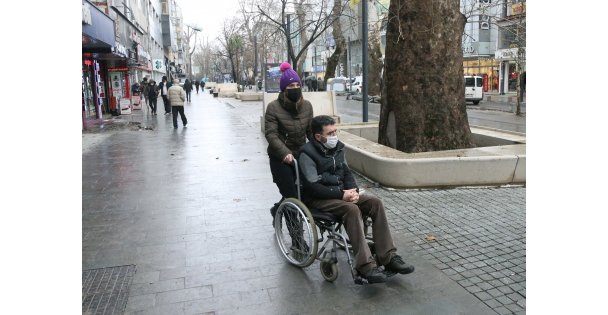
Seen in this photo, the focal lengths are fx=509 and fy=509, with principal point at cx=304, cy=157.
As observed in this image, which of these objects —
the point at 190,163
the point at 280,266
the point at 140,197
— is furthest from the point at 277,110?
the point at 190,163

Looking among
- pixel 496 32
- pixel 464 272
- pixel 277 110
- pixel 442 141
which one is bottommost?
pixel 464 272

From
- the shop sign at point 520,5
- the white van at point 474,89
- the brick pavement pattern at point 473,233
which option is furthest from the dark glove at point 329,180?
the white van at point 474,89

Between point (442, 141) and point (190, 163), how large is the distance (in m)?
4.84

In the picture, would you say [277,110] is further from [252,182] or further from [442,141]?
[442,141]

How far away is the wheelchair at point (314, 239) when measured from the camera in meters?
4.09

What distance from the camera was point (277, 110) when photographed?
482 cm

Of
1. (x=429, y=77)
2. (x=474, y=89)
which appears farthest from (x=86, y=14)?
(x=474, y=89)

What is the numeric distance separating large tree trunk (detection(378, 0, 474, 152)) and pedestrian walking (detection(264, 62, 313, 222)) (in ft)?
14.1

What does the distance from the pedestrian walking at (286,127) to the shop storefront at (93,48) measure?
25.7 feet

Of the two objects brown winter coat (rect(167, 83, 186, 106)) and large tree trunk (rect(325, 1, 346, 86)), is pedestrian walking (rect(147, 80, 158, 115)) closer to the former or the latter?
brown winter coat (rect(167, 83, 186, 106))

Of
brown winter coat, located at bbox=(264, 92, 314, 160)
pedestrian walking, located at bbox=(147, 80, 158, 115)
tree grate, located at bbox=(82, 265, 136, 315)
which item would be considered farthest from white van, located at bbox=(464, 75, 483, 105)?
tree grate, located at bbox=(82, 265, 136, 315)

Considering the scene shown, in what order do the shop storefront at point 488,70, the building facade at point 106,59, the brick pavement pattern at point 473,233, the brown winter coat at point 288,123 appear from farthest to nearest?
the shop storefront at point 488,70
the building facade at point 106,59
the brown winter coat at point 288,123
the brick pavement pattern at point 473,233

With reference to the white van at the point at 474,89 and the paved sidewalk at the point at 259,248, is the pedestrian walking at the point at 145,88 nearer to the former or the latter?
the white van at the point at 474,89
